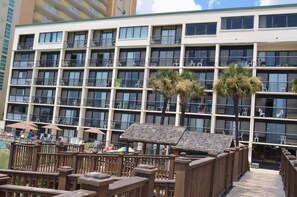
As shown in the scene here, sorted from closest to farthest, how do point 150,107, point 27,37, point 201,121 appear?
point 201,121, point 150,107, point 27,37

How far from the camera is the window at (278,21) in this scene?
36.3 metres

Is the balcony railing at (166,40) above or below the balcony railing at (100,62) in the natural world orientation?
above

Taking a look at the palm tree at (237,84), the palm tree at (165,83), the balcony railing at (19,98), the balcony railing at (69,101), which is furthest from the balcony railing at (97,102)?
the palm tree at (237,84)

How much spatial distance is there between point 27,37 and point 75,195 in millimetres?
55296

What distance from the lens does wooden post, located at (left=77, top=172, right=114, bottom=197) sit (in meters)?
3.38

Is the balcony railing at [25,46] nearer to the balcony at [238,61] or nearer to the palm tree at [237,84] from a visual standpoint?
the balcony at [238,61]

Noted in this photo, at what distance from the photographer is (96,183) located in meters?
3.36

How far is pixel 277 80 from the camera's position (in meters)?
37.1

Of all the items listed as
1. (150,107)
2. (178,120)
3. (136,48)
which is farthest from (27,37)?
(178,120)

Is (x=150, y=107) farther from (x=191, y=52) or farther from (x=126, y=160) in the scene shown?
(x=126, y=160)

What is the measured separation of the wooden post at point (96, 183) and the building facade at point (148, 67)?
114 ft

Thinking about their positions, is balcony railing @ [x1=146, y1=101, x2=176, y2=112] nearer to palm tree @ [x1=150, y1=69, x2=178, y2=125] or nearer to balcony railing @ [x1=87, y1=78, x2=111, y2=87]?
balcony railing @ [x1=87, y1=78, x2=111, y2=87]

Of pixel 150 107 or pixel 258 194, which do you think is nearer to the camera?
pixel 258 194

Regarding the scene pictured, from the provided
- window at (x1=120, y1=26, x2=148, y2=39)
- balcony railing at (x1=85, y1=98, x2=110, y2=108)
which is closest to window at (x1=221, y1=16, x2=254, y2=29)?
window at (x1=120, y1=26, x2=148, y2=39)
